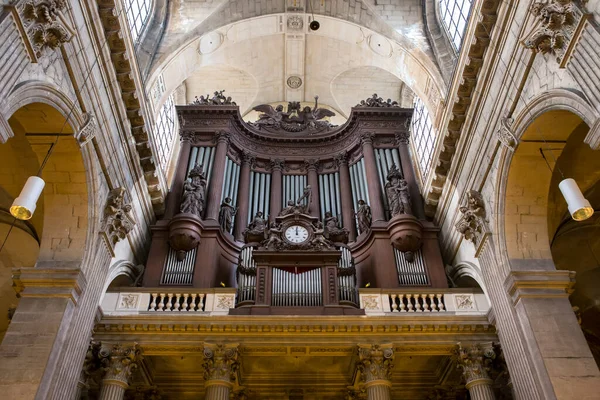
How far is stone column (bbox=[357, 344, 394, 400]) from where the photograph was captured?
31.7 ft

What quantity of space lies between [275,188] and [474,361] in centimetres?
746

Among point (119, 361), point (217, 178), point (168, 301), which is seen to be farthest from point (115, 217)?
point (217, 178)

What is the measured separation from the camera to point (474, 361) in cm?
989

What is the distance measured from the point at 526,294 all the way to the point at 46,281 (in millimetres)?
7994

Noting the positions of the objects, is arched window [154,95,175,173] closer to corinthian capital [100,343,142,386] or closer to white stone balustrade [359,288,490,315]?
corinthian capital [100,343,142,386]

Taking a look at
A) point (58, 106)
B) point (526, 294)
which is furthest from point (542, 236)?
point (58, 106)

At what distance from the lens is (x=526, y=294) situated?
880 centimetres

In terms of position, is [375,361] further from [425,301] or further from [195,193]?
[195,193]

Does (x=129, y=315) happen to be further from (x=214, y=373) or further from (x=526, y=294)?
(x=526, y=294)

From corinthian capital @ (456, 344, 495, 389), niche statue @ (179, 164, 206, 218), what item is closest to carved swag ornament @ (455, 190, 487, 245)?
corinthian capital @ (456, 344, 495, 389)

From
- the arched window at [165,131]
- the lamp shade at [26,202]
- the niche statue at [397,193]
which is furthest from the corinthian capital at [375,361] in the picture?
the arched window at [165,131]

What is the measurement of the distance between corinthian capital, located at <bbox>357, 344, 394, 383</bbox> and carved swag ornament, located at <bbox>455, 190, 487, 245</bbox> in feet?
8.77

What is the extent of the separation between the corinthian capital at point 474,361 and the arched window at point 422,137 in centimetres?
647

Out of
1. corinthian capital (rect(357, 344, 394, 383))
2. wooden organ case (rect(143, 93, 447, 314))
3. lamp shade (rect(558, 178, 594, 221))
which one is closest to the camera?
lamp shade (rect(558, 178, 594, 221))
